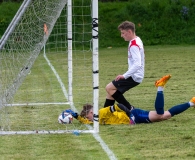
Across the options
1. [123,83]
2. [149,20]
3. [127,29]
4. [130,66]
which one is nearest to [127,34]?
[127,29]

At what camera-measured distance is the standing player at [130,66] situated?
1008 cm

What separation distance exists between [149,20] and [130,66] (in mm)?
25018

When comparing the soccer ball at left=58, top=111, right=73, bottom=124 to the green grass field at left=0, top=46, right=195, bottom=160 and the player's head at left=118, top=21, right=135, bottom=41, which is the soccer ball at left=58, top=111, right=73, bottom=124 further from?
the player's head at left=118, top=21, right=135, bottom=41

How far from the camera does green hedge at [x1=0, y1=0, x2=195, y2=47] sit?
33.1 meters

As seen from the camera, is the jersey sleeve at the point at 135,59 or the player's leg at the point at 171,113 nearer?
the player's leg at the point at 171,113

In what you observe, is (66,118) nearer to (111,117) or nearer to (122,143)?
(111,117)

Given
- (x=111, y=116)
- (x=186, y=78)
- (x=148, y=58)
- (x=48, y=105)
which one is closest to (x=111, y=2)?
(x=148, y=58)

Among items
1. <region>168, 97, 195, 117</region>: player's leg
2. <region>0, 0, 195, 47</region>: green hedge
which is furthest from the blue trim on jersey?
<region>0, 0, 195, 47</region>: green hedge

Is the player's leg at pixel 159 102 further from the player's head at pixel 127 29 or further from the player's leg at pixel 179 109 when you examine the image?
the player's head at pixel 127 29

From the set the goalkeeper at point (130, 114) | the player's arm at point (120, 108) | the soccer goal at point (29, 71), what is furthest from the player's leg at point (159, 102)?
the soccer goal at point (29, 71)

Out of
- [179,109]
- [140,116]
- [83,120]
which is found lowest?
[83,120]

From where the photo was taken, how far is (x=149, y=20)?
35.0 metres

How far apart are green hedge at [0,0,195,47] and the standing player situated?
22.0 metres

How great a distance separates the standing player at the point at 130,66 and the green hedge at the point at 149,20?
22017mm
